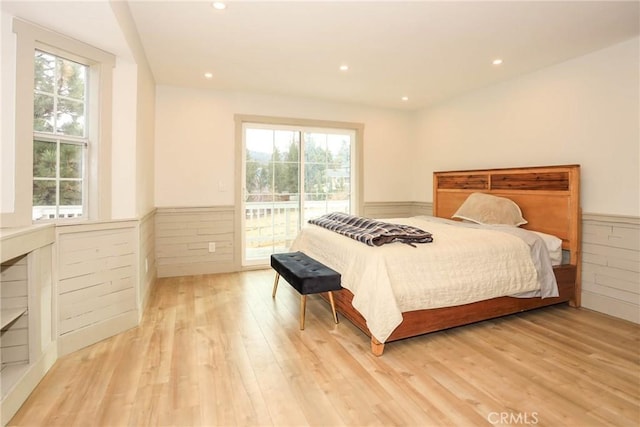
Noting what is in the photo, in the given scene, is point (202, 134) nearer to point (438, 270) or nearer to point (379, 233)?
point (379, 233)

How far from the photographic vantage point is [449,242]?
2.85 metres

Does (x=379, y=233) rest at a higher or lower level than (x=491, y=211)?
lower

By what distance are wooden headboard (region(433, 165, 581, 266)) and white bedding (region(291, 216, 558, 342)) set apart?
17.7 inches

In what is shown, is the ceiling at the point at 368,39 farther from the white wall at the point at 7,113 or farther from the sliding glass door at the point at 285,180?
the sliding glass door at the point at 285,180

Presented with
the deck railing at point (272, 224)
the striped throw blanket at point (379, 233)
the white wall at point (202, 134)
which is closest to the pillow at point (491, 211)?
the striped throw blanket at point (379, 233)

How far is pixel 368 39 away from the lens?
120 inches

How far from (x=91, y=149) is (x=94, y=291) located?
3.49 ft

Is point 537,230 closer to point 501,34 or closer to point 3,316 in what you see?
point 501,34

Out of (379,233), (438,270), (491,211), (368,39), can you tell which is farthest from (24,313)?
(491,211)

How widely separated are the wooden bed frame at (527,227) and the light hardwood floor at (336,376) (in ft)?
0.39

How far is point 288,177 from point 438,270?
2952 mm

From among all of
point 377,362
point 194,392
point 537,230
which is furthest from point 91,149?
point 537,230

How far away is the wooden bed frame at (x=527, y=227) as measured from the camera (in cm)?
262

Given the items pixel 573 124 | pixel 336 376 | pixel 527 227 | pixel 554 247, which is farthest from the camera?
pixel 527 227
